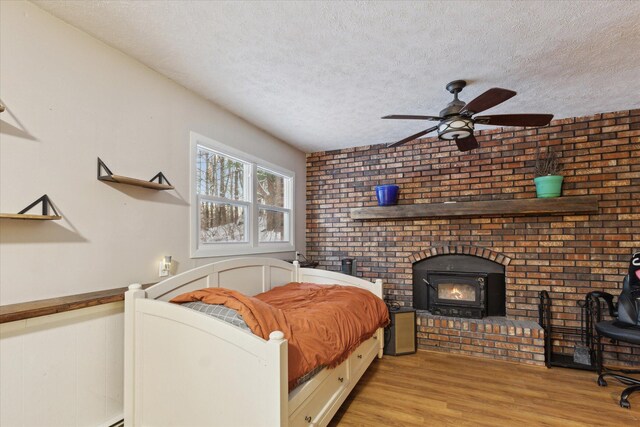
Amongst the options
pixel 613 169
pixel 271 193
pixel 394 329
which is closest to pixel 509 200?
pixel 613 169

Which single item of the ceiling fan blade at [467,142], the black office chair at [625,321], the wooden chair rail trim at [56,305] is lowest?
the black office chair at [625,321]

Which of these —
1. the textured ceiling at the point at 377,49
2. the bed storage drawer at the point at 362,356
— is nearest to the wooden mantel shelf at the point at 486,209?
the textured ceiling at the point at 377,49

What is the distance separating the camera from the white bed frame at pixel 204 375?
1.39m

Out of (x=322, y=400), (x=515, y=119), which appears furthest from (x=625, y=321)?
(x=322, y=400)

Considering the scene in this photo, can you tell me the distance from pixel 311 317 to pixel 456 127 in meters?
1.72

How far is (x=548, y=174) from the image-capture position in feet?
10.8

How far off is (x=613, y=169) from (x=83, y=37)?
456 centimetres

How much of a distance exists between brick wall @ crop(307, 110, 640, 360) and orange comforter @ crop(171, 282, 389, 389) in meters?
1.17

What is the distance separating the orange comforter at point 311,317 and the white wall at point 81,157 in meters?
0.56

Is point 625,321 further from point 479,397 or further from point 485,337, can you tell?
point 479,397

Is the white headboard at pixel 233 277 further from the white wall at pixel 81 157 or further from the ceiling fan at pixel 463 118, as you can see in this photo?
the ceiling fan at pixel 463 118

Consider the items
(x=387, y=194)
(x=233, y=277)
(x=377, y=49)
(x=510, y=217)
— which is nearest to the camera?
(x=377, y=49)

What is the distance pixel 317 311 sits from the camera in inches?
89.4

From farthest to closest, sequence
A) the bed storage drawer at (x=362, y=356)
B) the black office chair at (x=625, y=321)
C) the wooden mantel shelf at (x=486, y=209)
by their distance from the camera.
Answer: the wooden mantel shelf at (x=486, y=209)
the black office chair at (x=625, y=321)
the bed storage drawer at (x=362, y=356)
